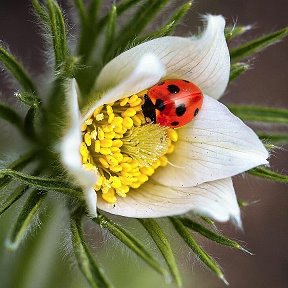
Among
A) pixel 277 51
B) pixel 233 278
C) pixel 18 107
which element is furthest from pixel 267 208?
pixel 18 107

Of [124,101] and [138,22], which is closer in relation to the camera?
[124,101]

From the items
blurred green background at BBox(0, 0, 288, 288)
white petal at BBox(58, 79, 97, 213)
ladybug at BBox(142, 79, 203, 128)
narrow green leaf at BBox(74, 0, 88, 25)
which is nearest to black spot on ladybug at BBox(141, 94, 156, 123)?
ladybug at BBox(142, 79, 203, 128)

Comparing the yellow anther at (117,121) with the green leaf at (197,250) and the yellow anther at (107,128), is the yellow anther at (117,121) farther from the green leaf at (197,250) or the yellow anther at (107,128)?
the green leaf at (197,250)

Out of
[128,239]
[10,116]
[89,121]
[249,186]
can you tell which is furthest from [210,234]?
[249,186]

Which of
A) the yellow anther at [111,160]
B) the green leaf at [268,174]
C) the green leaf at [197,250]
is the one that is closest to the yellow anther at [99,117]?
the yellow anther at [111,160]

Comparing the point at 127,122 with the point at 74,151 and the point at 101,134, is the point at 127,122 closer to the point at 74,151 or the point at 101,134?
the point at 101,134

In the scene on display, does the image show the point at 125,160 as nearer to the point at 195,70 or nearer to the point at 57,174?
the point at 57,174

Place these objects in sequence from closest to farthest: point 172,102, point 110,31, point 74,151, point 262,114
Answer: point 74,151 → point 172,102 → point 110,31 → point 262,114
